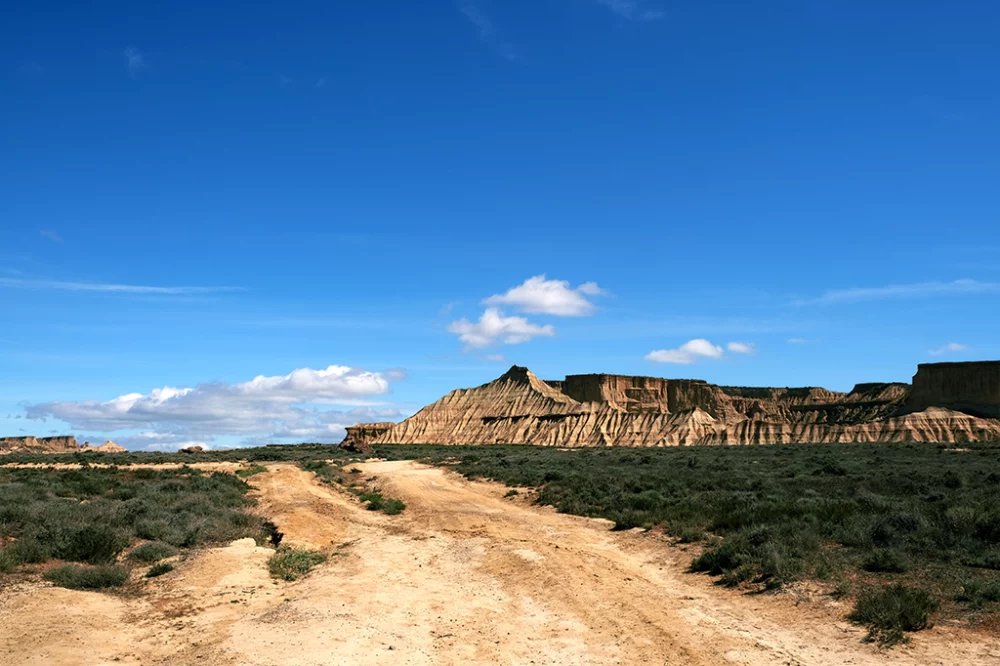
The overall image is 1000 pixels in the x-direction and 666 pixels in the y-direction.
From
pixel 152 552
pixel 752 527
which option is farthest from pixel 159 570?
pixel 752 527

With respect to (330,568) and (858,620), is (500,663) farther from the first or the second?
(330,568)

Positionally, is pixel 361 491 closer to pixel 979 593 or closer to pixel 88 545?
pixel 88 545

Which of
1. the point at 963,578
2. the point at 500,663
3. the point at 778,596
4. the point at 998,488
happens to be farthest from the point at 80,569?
the point at 998,488

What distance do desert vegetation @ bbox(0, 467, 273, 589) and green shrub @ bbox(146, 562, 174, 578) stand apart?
0.42m

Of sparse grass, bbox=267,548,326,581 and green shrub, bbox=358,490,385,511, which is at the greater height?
green shrub, bbox=358,490,385,511

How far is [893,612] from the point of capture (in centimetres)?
1023

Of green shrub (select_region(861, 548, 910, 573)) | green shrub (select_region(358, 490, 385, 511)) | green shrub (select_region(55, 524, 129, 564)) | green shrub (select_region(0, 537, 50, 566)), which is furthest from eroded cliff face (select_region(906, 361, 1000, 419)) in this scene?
green shrub (select_region(0, 537, 50, 566))

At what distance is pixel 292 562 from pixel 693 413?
86538mm

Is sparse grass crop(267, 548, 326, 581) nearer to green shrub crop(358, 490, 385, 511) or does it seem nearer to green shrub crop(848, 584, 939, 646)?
green shrub crop(358, 490, 385, 511)

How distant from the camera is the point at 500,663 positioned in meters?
9.19

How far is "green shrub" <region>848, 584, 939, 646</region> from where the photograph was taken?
32.3ft

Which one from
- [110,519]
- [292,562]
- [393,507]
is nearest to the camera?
[292,562]

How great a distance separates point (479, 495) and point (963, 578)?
756 inches

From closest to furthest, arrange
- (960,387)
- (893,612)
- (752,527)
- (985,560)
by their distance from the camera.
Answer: (893,612), (985,560), (752,527), (960,387)
